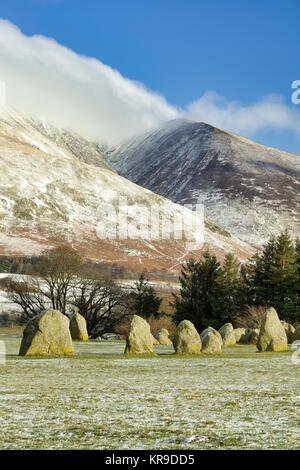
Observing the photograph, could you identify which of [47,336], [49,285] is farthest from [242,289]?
[47,336]

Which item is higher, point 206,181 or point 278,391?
point 206,181

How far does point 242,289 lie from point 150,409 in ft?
127

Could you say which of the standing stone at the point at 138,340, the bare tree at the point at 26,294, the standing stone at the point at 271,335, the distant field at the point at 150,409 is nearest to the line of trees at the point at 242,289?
the bare tree at the point at 26,294

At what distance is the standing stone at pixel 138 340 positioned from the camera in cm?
2033

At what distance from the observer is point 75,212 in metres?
117

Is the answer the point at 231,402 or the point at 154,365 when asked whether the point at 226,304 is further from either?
the point at 231,402

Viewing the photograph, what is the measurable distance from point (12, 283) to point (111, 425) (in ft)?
144

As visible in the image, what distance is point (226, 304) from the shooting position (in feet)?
145

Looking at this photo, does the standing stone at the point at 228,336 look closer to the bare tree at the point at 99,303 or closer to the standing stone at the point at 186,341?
the standing stone at the point at 186,341

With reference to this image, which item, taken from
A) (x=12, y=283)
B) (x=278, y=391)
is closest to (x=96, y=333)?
(x=12, y=283)

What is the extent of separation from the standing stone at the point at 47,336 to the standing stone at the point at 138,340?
2.78 meters

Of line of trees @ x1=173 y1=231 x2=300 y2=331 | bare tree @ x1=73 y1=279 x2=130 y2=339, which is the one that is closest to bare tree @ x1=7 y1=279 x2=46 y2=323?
bare tree @ x1=73 y1=279 x2=130 y2=339

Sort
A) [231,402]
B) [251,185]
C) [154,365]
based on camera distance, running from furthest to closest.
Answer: [251,185] → [154,365] → [231,402]
